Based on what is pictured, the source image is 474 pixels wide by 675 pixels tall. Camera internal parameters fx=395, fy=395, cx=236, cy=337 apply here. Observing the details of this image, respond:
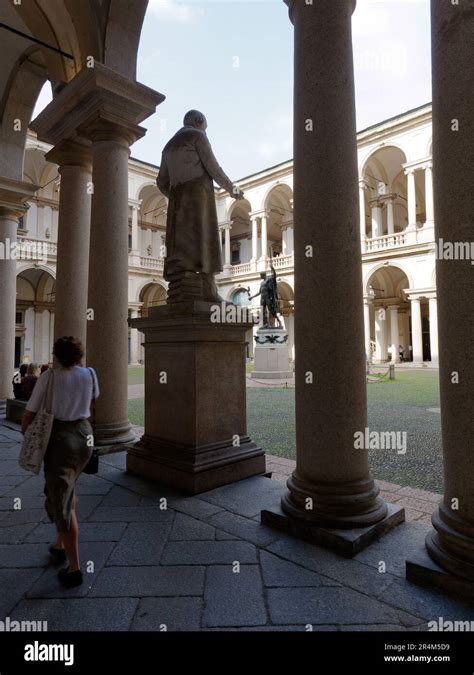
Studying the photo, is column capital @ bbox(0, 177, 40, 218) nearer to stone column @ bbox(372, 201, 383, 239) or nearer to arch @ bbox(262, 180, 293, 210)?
arch @ bbox(262, 180, 293, 210)

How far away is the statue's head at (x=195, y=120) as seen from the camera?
383 cm

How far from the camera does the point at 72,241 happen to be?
5.71m

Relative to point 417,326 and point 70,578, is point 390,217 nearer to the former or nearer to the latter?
point 417,326

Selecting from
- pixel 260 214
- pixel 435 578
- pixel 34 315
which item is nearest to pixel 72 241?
pixel 435 578

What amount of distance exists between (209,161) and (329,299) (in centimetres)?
200

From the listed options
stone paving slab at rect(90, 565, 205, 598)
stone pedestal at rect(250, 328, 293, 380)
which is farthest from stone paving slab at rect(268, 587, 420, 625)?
stone pedestal at rect(250, 328, 293, 380)

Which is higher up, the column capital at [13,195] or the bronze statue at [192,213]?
the column capital at [13,195]

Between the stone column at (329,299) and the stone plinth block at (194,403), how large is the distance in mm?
994

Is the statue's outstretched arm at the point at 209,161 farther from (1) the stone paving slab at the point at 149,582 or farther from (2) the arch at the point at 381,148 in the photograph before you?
(2) the arch at the point at 381,148

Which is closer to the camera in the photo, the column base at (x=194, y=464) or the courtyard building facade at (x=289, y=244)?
the column base at (x=194, y=464)

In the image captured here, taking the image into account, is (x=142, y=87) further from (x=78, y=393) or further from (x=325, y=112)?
(x=78, y=393)

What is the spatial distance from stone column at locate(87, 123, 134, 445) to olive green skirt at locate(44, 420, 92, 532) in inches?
101

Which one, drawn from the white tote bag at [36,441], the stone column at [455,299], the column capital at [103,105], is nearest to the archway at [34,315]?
the column capital at [103,105]
